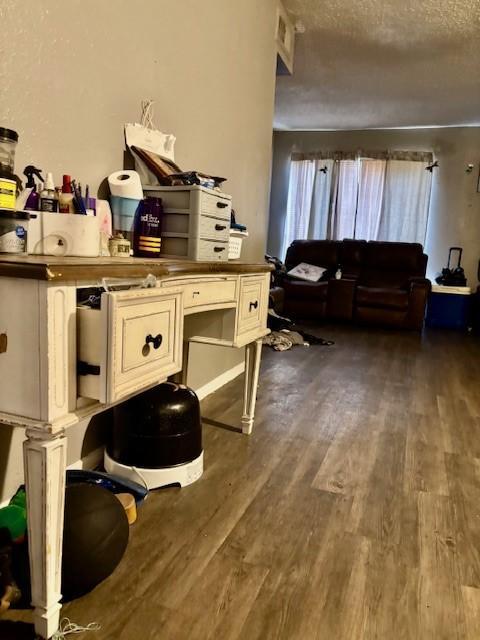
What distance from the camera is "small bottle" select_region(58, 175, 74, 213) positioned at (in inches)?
48.4

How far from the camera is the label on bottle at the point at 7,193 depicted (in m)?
1.01

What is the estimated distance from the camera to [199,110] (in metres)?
2.16

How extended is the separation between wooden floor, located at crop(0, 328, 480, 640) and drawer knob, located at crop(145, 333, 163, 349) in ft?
1.93

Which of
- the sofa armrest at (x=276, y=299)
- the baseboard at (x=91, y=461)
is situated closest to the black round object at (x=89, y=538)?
the baseboard at (x=91, y=461)

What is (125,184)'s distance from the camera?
5.01ft

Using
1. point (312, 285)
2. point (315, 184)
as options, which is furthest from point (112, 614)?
point (315, 184)

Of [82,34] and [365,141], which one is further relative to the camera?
[365,141]

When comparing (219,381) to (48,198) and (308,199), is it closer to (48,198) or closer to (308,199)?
(48,198)

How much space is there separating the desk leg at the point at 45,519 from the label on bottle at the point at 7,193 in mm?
485

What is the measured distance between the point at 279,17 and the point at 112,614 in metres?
3.36

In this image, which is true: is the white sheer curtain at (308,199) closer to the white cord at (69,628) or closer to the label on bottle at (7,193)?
the label on bottle at (7,193)

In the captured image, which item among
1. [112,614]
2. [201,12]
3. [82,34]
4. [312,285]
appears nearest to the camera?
[112,614]

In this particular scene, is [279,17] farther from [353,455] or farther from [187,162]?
[353,455]

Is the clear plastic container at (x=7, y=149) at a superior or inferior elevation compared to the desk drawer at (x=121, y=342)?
superior
